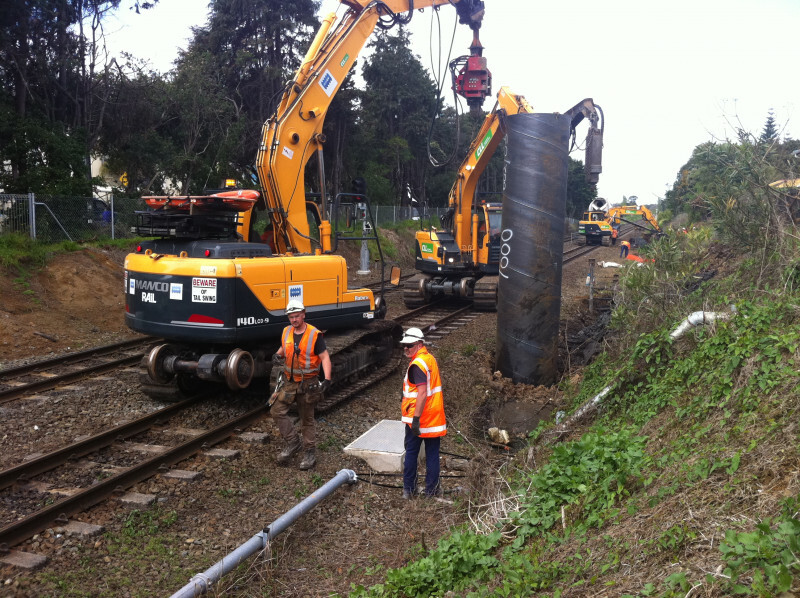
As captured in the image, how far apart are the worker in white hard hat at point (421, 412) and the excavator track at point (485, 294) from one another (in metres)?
9.43

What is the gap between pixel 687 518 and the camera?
3.45 metres

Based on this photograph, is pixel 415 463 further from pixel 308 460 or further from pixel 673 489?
pixel 673 489

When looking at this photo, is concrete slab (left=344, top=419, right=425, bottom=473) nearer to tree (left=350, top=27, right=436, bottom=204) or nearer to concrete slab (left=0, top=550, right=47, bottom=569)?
concrete slab (left=0, top=550, right=47, bottom=569)

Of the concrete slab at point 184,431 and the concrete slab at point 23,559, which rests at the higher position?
the concrete slab at point 184,431

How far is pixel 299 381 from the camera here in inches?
266

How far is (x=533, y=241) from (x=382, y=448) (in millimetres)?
3790

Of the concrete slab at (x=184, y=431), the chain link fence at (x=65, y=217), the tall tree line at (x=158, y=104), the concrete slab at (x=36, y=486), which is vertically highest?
the tall tree line at (x=158, y=104)

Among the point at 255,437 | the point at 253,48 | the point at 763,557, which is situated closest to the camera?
the point at 763,557

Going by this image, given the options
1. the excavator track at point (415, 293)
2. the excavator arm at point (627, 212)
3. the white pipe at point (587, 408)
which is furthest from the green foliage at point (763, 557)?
the excavator arm at point (627, 212)

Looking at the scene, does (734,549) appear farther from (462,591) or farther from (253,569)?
(253,569)

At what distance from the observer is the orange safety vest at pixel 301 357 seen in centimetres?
673

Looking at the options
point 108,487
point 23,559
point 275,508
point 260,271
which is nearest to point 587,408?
point 275,508

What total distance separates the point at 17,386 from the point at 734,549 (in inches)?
357

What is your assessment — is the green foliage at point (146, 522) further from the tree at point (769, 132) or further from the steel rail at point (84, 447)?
the tree at point (769, 132)
